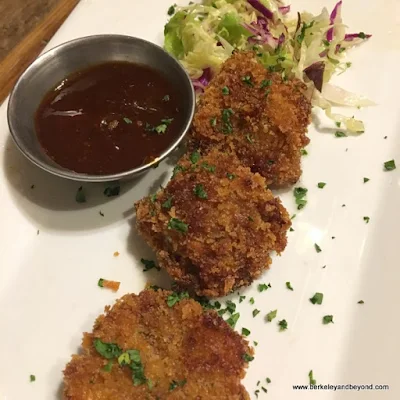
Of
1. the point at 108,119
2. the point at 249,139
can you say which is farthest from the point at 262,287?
the point at 108,119

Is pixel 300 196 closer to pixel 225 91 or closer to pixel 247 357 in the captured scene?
pixel 225 91

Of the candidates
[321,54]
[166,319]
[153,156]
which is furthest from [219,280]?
[321,54]

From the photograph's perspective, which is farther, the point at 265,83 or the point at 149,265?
the point at 265,83

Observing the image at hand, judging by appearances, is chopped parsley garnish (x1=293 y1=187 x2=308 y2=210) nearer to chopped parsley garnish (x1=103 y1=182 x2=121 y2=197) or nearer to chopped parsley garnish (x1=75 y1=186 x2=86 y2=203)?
chopped parsley garnish (x1=103 y1=182 x2=121 y2=197)

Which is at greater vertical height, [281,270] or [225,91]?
[225,91]

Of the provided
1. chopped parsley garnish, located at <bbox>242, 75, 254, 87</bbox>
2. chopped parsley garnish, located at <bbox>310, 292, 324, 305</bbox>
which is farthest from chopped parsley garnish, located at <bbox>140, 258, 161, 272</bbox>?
chopped parsley garnish, located at <bbox>242, 75, 254, 87</bbox>

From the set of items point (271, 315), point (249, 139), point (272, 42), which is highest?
point (272, 42)

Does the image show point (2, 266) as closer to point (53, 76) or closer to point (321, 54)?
point (53, 76)
